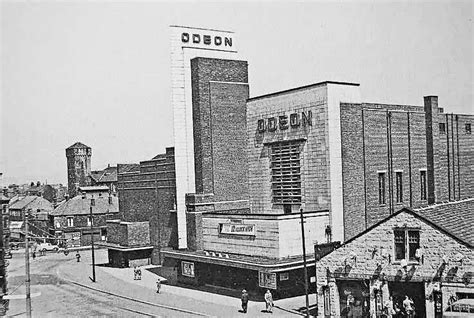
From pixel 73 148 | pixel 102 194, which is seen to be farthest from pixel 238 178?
pixel 73 148

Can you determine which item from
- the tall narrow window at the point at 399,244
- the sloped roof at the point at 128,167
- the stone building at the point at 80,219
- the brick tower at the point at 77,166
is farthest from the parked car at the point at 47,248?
the tall narrow window at the point at 399,244

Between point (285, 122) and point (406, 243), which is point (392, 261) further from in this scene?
point (285, 122)

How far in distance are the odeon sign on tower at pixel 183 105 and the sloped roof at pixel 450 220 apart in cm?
2148

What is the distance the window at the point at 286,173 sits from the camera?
143 feet

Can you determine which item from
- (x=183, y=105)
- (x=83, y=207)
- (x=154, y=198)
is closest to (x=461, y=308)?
(x=183, y=105)

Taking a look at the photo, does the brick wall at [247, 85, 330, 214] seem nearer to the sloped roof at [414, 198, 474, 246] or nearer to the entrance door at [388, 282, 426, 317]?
the sloped roof at [414, 198, 474, 246]

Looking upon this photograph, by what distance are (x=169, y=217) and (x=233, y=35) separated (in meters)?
17.1

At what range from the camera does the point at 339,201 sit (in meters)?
40.9

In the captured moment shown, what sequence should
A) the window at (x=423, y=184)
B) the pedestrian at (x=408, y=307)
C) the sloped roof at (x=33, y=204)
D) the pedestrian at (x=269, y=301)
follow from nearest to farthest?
the pedestrian at (x=408, y=307)
the pedestrian at (x=269, y=301)
the window at (x=423, y=184)
the sloped roof at (x=33, y=204)

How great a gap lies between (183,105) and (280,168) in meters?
10.0

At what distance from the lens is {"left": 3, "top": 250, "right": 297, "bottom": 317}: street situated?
35.7 m

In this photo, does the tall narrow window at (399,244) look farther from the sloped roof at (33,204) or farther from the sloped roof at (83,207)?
the sloped roof at (33,204)

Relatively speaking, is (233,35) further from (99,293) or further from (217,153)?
(99,293)

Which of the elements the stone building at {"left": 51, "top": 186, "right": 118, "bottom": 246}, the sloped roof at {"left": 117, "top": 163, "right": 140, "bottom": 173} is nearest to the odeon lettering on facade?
the sloped roof at {"left": 117, "top": 163, "right": 140, "bottom": 173}
